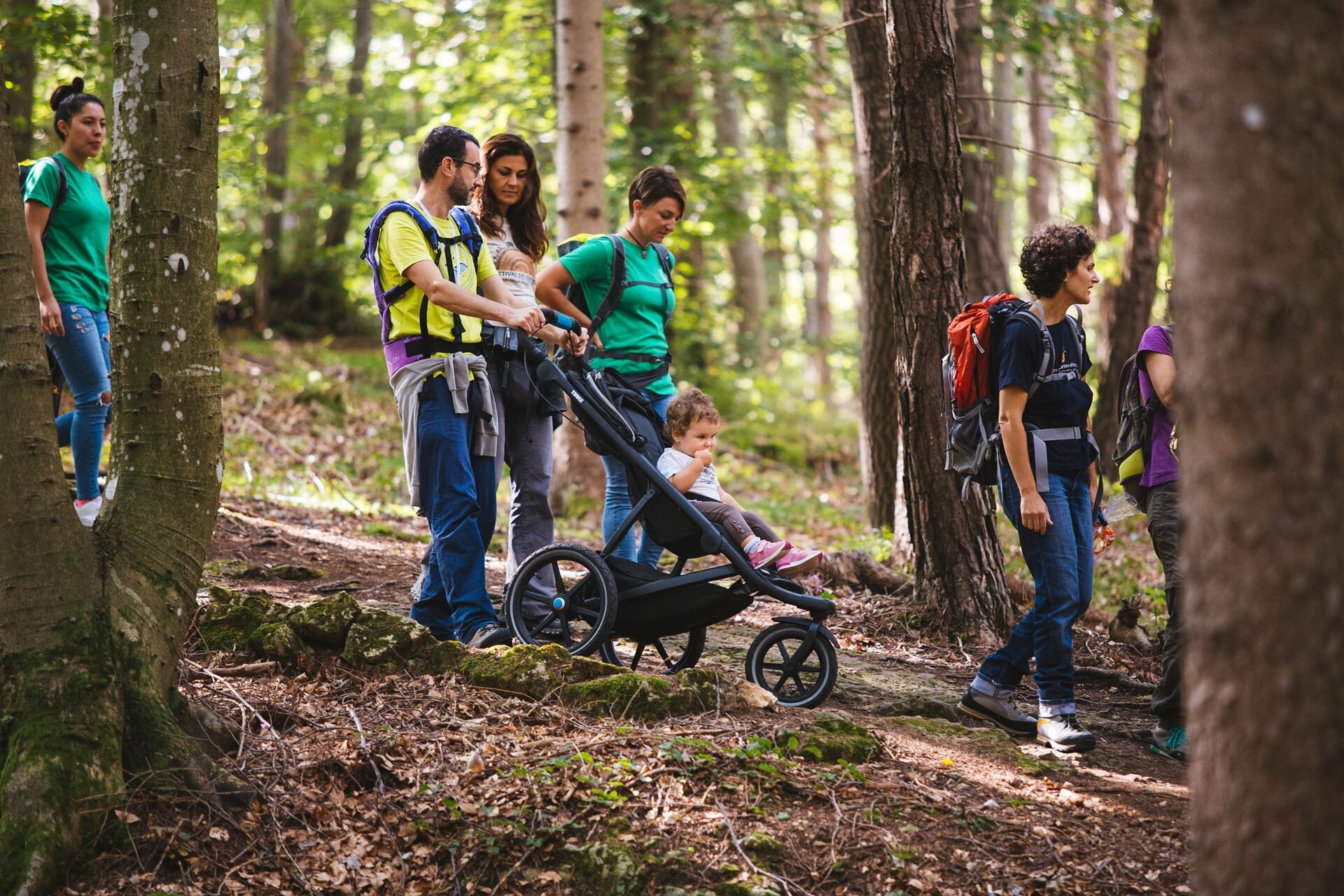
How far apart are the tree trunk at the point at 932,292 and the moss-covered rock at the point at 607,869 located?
3.46 metres

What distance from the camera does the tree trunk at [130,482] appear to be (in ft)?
11.1

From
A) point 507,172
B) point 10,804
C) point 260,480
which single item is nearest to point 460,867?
point 10,804

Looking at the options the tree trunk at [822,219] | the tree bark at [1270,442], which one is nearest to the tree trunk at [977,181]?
the tree trunk at [822,219]

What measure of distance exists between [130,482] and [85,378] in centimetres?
311

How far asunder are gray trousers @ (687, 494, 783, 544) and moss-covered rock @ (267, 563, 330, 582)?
297 cm

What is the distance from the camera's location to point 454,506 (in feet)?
16.5

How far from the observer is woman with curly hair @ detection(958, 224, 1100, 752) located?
4.63 m

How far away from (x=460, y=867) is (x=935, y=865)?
4.94ft

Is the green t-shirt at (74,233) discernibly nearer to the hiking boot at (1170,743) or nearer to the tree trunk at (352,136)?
the hiking boot at (1170,743)

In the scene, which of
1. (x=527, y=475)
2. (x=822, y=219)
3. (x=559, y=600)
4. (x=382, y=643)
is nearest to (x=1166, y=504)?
(x=559, y=600)

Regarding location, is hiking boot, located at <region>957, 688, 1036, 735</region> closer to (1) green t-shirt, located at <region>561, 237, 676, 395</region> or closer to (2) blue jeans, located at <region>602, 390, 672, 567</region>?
(2) blue jeans, located at <region>602, 390, 672, 567</region>

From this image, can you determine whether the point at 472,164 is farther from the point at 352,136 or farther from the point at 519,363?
the point at 352,136

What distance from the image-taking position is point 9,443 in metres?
3.49

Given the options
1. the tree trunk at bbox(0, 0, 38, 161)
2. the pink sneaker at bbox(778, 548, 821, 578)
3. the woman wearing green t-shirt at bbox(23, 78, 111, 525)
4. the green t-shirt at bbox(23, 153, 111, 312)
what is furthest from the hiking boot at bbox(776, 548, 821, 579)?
the tree trunk at bbox(0, 0, 38, 161)
